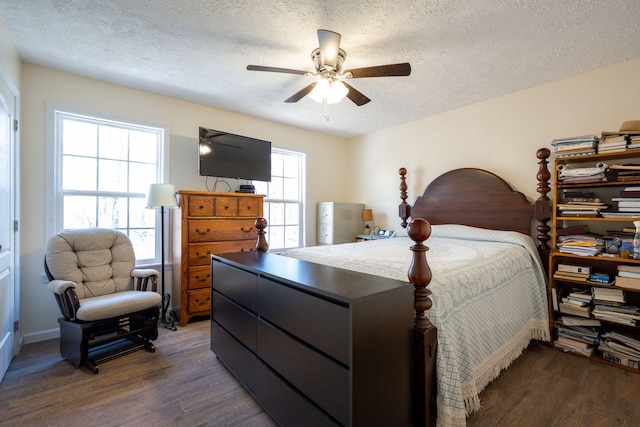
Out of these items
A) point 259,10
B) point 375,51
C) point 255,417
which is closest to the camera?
point 255,417

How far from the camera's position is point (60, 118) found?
273 cm

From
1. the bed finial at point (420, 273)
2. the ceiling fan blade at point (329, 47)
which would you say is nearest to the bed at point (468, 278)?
the bed finial at point (420, 273)

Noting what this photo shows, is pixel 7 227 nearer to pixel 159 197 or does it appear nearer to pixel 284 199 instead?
pixel 159 197

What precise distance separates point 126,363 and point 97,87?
2.60 metres

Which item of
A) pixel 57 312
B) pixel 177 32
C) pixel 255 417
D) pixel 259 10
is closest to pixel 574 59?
pixel 259 10

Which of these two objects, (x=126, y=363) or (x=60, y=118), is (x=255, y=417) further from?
(x=60, y=118)

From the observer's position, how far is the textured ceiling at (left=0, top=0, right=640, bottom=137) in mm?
1807

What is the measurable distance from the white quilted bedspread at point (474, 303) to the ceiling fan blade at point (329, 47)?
140cm

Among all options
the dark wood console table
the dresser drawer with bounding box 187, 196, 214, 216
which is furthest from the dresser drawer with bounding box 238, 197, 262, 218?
the dark wood console table

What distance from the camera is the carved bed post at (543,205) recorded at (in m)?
2.68

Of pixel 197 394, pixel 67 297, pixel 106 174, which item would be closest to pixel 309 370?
pixel 197 394

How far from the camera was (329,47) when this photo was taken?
190 cm

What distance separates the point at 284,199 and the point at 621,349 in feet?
12.4

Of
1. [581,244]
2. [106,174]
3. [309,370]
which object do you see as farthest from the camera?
[106,174]
